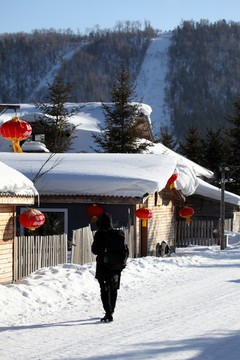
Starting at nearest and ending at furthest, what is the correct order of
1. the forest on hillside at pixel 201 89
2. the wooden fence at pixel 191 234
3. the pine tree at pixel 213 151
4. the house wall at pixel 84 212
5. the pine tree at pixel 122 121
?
the house wall at pixel 84 212 → the wooden fence at pixel 191 234 → the pine tree at pixel 122 121 → the pine tree at pixel 213 151 → the forest on hillside at pixel 201 89

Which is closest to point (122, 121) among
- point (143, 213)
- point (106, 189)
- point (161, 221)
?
point (161, 221)

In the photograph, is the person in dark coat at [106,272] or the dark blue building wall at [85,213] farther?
the dark blue building wall at [85,213]

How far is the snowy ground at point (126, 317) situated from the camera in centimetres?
703

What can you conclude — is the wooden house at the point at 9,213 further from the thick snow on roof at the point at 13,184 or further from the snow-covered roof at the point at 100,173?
the snow-covered roof at the point at 100,173

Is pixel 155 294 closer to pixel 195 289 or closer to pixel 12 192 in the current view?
pixel 195 289

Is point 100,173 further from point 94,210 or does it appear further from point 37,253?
point 37,253

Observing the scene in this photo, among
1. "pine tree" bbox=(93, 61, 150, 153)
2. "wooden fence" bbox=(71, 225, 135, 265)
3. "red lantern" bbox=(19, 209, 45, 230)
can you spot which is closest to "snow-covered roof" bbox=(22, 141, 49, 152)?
"pine tree" bbox=(93, 61, 150, 153)

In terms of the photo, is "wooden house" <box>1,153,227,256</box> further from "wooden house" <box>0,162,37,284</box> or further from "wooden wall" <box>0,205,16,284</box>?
"wooden wall" <box>0,205,16,284</box>

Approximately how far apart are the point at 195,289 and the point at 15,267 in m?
4.31

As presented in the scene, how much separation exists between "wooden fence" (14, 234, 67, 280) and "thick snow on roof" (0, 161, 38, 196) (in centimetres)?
116

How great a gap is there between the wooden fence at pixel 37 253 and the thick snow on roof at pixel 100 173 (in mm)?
4414

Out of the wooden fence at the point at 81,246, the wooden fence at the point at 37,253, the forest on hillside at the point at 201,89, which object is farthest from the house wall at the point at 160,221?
the forest on hillside at the point at 201,89

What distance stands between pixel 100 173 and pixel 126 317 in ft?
37.0

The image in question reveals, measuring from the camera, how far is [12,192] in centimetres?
1241
